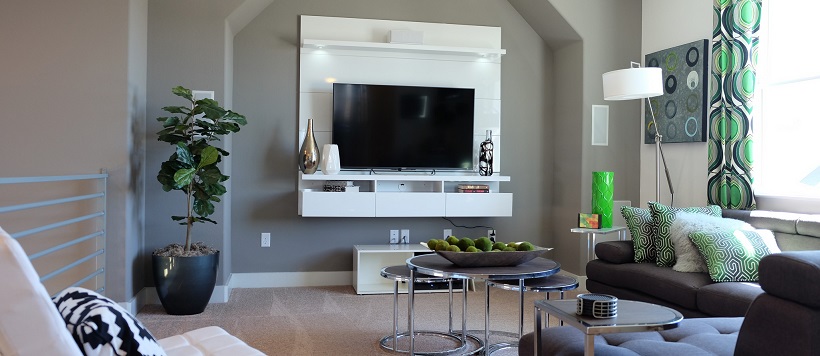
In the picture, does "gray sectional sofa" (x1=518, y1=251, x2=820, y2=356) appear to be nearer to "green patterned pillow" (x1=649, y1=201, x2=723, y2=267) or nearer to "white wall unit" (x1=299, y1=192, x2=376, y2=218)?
"green patterned pillow" (x1=649, y1=201, x2=723, y2=267)

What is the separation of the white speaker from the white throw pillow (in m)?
1.75

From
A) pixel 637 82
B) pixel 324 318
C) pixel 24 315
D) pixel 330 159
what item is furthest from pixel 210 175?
pixel 24 315

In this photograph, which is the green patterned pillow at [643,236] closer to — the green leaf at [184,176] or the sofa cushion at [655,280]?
the sofa cushion at [655,280]

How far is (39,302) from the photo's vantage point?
4.57 feet

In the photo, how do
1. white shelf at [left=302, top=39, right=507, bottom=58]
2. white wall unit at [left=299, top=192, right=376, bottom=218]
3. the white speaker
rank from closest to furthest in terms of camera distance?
white wall unit at [left=299, top=192, right=376, bottom=218] < white shelf at [left=302, top=39, right=507, bottom=58] < the white speaker

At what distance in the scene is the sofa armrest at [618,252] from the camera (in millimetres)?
4238

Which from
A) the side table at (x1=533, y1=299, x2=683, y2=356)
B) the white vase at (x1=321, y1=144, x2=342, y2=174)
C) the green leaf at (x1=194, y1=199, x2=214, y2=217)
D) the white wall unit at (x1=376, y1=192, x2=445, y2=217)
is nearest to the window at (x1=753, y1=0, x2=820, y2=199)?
the white wall unit at (x1=376, y1=192, x2=445, y2=217)

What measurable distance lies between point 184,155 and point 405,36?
6.98 feet

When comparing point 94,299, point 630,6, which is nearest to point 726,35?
point 630,6

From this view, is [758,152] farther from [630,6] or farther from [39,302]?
[39,302]

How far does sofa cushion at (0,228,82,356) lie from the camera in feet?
4.39

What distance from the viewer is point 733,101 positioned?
4.57m

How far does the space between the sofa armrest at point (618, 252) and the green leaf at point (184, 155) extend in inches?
108

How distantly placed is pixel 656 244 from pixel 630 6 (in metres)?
2.53
